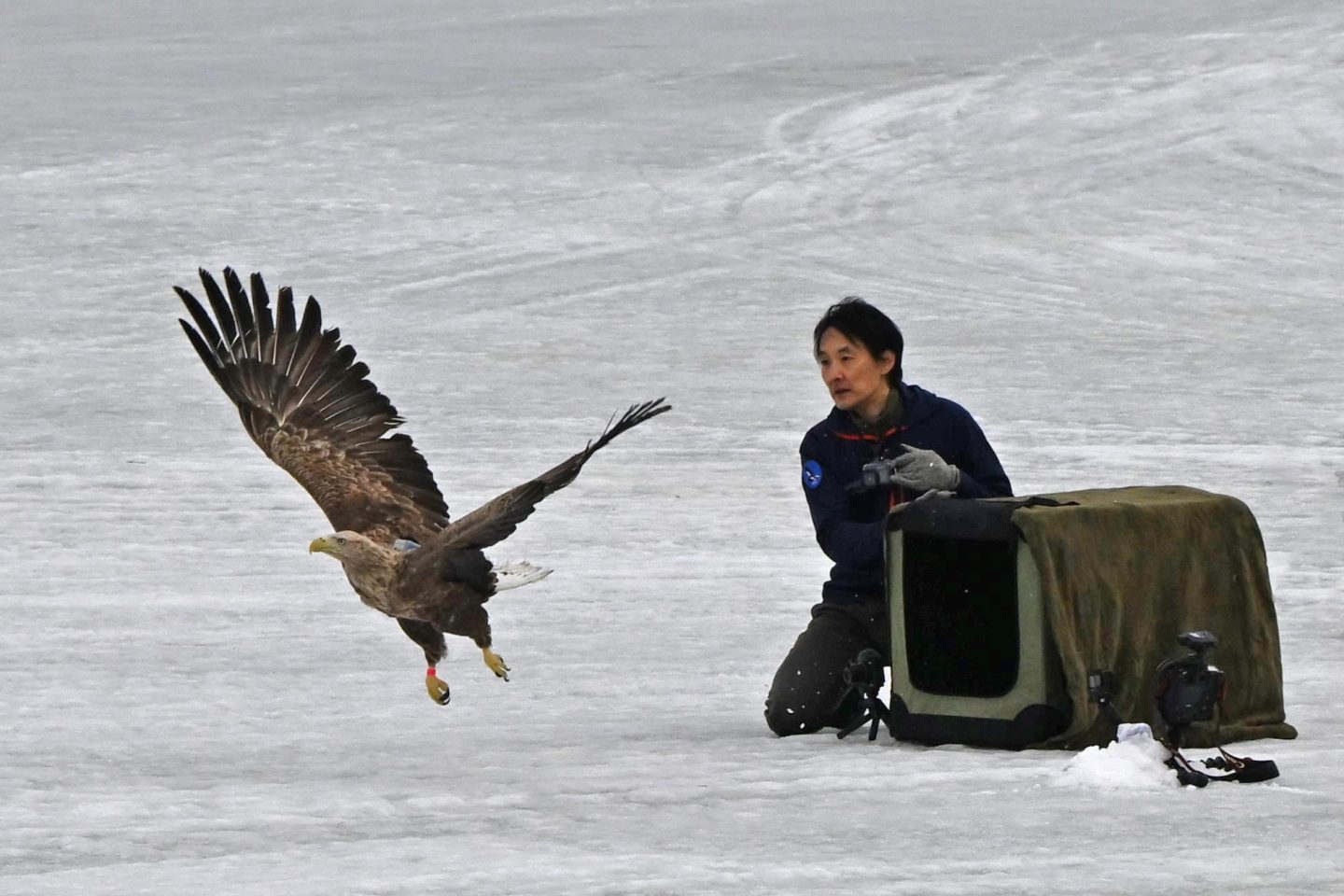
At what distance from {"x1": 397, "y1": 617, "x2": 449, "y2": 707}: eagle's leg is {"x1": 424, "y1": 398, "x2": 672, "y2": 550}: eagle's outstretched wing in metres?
0.32

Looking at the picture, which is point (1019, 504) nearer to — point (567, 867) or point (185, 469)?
point (567, 867)

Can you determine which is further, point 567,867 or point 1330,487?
point 1330,487

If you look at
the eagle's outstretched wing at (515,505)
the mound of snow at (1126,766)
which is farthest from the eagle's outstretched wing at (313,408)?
the mound of snow at (1126,766)

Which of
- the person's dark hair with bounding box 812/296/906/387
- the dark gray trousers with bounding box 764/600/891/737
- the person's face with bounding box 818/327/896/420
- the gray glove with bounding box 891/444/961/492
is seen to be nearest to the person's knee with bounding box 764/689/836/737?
the dark gray trousers with bounding box 764/600/891/737

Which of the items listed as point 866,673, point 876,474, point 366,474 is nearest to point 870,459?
point 876,474

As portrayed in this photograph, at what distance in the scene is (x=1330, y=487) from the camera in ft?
30.7

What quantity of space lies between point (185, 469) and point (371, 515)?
3840 millimetres

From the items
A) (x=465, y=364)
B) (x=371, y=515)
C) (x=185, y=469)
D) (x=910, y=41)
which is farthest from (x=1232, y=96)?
(x=371, y=515)

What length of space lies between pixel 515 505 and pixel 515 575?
20.2 inches

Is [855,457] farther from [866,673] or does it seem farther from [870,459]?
[866,673]

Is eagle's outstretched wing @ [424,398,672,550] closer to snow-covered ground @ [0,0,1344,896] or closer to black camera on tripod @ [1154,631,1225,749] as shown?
snow-covered ground @ [0,0,1344,896]

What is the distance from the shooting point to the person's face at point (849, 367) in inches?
211

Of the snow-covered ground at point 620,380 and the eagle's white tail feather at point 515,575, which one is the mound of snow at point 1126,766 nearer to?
the snow-covered ground at point 620,380

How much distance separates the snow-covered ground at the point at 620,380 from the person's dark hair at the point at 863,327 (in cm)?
95
